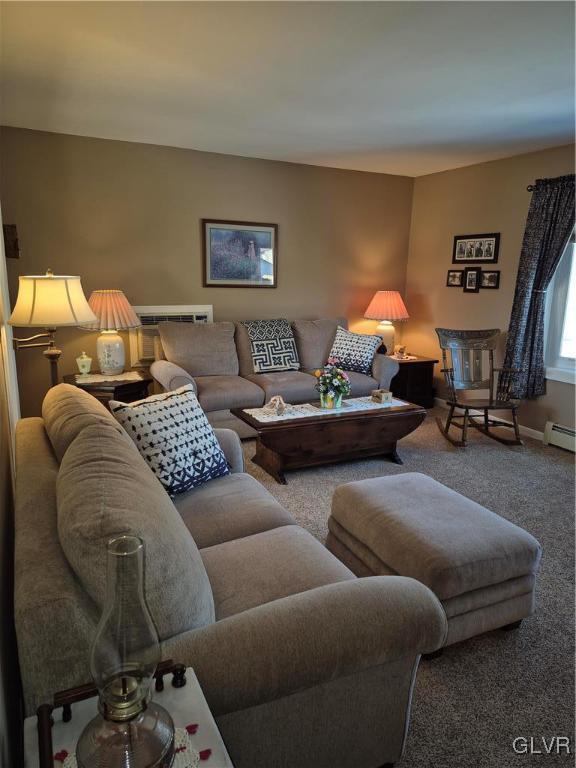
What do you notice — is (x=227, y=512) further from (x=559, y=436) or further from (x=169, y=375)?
(x=559, y=436)

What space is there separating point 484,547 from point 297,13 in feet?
7.29

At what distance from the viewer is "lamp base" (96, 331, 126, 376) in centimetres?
403

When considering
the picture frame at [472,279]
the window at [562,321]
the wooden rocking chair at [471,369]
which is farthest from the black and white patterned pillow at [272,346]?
the window at [562,321]

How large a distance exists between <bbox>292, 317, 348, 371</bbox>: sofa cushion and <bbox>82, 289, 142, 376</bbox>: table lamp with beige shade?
1.61 meters

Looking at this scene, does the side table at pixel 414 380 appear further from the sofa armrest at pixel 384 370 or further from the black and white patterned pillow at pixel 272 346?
the black and white patterned pillow at pixel 272 346

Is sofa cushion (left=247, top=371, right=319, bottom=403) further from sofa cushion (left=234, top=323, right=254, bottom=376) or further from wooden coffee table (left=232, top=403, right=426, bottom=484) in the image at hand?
wooden coffee table (left=232, top=403, right=426, bottom=484)

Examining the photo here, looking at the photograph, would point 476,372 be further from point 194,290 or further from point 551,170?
point 194,290

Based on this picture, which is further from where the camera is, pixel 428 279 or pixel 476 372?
pixel 428 279

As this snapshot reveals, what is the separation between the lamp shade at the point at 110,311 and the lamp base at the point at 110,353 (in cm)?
16

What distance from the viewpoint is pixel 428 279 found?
5477 mm

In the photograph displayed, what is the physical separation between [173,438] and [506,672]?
5.07ft

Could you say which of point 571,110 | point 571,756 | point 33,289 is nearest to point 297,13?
point 33,289

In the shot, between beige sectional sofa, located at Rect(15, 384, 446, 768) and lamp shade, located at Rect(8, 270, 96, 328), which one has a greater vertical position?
lamp shade, located at Rect(8, 270, 96, 328)

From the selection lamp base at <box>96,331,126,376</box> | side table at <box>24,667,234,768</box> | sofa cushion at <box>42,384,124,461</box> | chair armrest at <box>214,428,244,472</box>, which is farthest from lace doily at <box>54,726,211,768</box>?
lamp base at <box>96,331,126,376</box>
